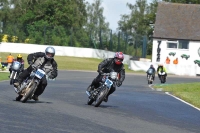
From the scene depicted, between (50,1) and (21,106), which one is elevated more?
(50,1)

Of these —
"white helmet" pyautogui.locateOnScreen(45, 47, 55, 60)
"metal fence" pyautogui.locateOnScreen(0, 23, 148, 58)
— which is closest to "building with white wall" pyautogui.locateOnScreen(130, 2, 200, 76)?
"metal fence" pyautogui.locateOnScreen(0, 23, 148, 58)

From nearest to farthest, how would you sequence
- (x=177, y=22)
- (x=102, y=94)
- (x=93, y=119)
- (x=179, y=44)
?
1. (x=93, y=119)
2. (x=102, y=94)
3. (x=179, y=44)
4. (x=177, y=22)

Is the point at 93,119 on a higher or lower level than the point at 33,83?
lower

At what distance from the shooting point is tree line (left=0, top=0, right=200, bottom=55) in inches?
2886

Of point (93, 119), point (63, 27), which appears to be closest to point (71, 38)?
point (63, 27)

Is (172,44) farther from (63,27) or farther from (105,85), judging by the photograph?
(105,85)

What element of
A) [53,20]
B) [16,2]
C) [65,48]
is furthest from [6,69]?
[16,2]

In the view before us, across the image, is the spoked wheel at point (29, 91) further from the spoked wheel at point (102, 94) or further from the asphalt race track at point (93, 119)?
the spoked wheel at point (102, 94)

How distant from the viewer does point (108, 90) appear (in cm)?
1931

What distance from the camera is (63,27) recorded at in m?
77.0

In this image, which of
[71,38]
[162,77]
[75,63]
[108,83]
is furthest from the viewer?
[71,38]

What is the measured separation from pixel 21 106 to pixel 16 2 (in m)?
88.5

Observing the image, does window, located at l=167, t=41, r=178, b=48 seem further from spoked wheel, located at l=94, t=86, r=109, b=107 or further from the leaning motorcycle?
the leaning motorcycle

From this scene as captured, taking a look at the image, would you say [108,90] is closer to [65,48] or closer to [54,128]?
[54,128]
